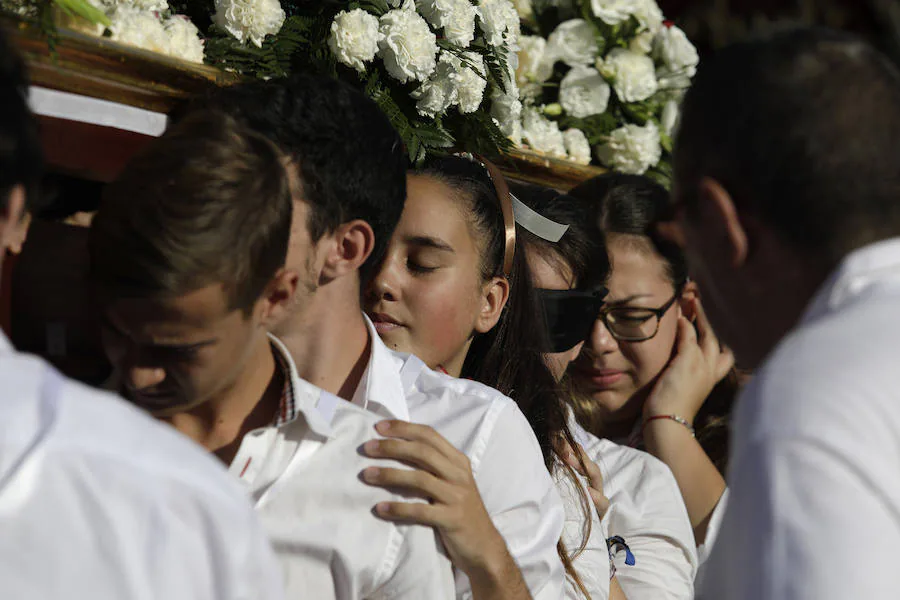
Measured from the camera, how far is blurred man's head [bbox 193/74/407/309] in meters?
2.27

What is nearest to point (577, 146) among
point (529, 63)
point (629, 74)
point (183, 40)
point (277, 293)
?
point (529, 63)

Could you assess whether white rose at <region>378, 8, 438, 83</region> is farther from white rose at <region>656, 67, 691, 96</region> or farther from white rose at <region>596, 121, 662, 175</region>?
white rose at <region>656, 67, 691, 96</region>

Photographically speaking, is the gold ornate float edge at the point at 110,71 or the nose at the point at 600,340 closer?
the gold ornate float edge at the point at 110,71

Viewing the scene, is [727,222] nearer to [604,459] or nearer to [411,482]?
[411,482]

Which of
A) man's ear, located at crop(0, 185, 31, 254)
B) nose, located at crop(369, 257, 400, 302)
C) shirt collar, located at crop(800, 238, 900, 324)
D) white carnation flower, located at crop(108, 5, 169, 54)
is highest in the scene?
man's ear, located at crop(0, 185, 31, 254)

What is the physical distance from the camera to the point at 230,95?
2.33 m

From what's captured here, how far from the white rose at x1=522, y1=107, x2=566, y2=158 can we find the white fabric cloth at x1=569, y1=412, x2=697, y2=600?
91 centimetres

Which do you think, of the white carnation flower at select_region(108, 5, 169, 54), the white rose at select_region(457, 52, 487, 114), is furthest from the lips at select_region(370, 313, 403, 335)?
the white carnation flower at select_region(108, 5, 169, 54)

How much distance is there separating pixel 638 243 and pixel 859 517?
276 centimetres

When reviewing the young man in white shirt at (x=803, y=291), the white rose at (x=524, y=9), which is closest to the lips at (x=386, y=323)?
the young man in white shirt at (x=803, y=291)

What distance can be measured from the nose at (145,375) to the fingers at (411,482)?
0.42 meters

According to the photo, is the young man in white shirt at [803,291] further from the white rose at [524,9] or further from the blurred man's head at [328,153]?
the white rose at [524,9]

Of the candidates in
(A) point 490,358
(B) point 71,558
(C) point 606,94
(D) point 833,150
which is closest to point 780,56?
(D) point 833,150

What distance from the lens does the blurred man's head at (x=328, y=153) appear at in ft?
7.43
